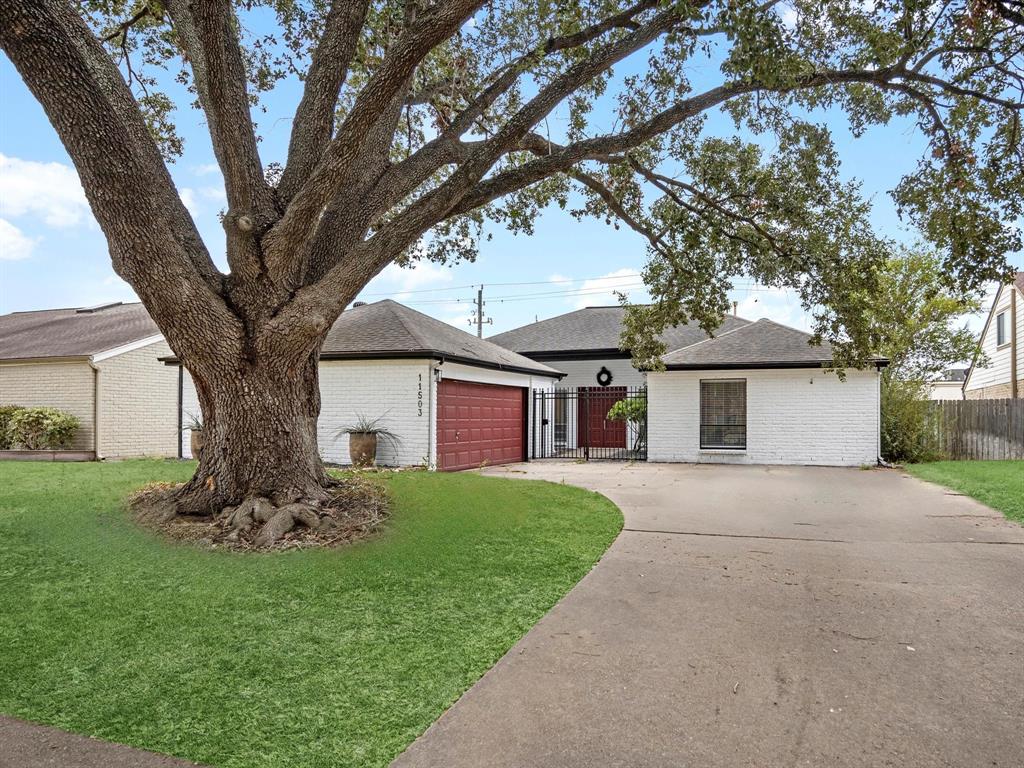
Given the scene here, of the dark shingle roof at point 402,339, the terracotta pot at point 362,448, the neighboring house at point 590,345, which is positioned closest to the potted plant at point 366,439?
the terracotta pot at point 362,448

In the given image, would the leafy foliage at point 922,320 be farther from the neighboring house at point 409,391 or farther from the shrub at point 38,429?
the shrub at point 38,429

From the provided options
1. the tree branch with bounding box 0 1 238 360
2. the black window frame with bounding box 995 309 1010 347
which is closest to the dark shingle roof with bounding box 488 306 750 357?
the black window frame with bounding box 995 309 1010 347

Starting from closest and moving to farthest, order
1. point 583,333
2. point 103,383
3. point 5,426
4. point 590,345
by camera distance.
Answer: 1. point 5,426
2. point 103,383
3. point 590,345
4. point 583,333

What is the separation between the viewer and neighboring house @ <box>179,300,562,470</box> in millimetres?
13703

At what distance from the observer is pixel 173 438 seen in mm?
17469

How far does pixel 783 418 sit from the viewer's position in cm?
1648

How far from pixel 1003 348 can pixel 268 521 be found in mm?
23909

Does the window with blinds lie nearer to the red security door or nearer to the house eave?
the house eave

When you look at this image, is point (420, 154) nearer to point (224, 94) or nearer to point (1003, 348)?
point (224, 94)

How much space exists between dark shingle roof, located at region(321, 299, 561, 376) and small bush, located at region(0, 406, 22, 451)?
25.2 ft

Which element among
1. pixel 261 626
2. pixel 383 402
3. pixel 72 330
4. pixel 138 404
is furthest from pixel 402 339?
pixel 72 330

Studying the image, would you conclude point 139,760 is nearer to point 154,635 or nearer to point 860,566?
point 154,635

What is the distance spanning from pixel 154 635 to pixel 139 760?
139 centimetres

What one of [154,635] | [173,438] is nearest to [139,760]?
[154,635]
